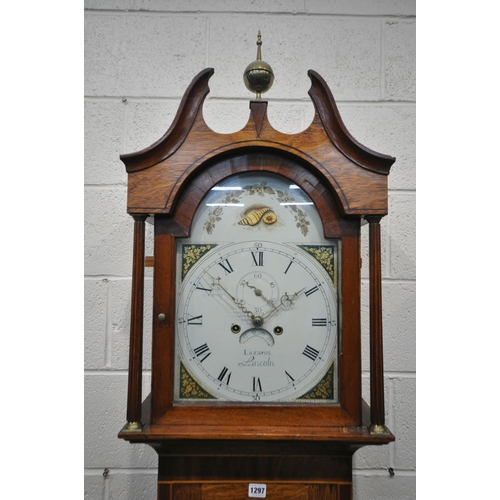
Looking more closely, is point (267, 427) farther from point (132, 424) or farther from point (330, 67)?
point (330, 67)

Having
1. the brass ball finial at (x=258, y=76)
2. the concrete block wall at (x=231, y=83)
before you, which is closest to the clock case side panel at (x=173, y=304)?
the brass ball finial at (x=258, y=76)

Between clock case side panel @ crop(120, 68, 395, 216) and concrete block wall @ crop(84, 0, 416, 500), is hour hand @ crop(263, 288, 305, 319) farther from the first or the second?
concrete block wall @ crop(84, 0, 416, 500)

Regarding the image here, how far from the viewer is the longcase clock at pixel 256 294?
0.77 m

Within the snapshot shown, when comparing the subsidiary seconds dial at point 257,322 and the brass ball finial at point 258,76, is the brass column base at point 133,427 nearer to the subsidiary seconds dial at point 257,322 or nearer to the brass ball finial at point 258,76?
the subsidiary seconds dial at point 257,322

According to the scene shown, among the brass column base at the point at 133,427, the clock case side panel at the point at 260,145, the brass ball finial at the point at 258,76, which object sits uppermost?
the brass ball finial at the point at 258,76

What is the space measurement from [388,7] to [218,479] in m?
1.31

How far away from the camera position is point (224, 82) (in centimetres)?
113

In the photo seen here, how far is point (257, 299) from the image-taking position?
2.61ft

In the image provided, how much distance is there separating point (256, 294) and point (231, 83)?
0.67 m

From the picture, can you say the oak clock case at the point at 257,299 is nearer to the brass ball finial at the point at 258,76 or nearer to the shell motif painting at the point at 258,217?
the shell motif painting at the point at 258,217

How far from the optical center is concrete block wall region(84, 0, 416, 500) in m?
1.11

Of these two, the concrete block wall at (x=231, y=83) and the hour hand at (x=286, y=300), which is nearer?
the hour hand at (x=286, y=300)

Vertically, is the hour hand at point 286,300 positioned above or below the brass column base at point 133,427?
above
